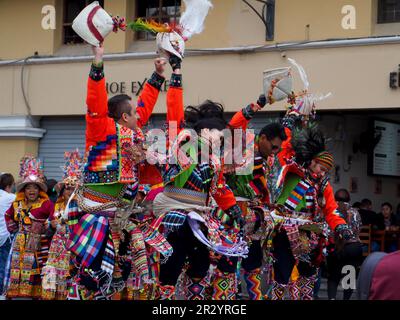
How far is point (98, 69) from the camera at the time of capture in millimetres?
5992

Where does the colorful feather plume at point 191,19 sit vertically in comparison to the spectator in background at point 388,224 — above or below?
above

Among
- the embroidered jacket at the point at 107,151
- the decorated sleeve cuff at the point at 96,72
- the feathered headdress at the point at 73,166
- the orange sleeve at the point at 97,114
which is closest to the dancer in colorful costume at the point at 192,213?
the embroidered jacket at the point at 107,151

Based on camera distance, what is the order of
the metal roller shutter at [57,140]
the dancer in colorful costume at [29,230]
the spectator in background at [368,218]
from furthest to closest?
the metal roller shutter at [57,140], the spectator in background at [368,218], the dancer in colorful costume at [29,230]

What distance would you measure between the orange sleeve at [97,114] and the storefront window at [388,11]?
24.7ft

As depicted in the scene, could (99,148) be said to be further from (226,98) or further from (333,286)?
(226,98)

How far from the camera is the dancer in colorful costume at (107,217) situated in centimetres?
623

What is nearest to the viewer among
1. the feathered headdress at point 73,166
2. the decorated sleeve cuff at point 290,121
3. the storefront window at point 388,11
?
the decorated sleeve cuff at point 290,121

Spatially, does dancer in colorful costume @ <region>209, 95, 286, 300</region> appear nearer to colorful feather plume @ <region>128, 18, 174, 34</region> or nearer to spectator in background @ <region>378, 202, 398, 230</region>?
colorful feather plume @ <region>128, 18, 174, 34</region>

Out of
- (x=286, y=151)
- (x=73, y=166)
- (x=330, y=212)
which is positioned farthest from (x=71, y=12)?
(x=330, y=212)

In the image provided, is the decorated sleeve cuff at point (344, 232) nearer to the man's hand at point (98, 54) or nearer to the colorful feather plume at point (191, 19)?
the colorful feather plume at point (191, 19)

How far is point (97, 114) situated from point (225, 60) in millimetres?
7987

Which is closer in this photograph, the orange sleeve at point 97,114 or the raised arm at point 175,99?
the orange sleeve at point 97,114
